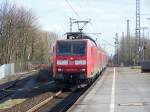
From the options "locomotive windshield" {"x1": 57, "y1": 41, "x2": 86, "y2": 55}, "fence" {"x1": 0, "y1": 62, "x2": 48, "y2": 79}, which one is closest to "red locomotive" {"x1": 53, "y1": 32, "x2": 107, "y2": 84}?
"locomotive windshield" {"x1": 57, "y1": 41, "x2": 86, "y2": 55}

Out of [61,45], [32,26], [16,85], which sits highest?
[32,26]

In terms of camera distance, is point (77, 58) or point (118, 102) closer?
point (118, 102)

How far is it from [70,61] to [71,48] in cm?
91

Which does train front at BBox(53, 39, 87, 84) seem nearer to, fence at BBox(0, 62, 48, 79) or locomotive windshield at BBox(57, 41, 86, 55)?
locomotive windshield at BBox(57, 41, 86, 55)

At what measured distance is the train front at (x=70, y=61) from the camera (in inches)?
1152

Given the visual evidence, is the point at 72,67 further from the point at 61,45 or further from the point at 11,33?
the point at 11,33

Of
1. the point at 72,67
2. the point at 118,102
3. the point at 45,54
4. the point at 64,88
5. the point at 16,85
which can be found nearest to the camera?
the point at 118,102

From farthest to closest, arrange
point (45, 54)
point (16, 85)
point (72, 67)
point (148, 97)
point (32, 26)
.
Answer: point (45, 54), point (32, 26), point (16, 85), point (72, 67), point (148, 97)

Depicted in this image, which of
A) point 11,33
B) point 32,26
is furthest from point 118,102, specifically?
point 32,26

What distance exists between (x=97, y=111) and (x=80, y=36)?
600 inches

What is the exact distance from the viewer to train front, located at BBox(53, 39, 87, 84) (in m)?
29.2

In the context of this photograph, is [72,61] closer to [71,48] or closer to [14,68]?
[71,48]

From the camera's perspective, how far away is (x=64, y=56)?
96.6 feet

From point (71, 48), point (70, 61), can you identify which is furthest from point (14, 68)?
point (70, 61)
